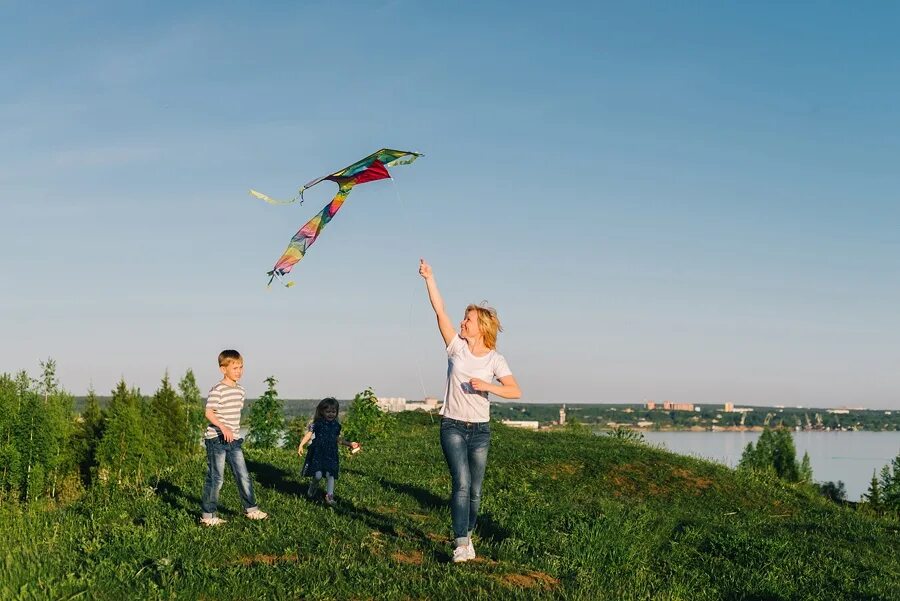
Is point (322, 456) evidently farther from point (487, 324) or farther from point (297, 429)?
point (297, 429)

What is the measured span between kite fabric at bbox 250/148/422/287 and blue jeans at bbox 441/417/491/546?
2.48m

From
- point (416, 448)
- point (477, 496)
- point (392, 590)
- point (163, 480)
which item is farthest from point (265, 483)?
point (416, 448)

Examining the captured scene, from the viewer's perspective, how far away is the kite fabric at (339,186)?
8.88 m

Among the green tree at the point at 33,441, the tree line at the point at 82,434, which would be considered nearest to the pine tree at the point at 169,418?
the tree line at the point at 82,434

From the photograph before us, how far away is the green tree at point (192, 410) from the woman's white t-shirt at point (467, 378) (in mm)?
61707

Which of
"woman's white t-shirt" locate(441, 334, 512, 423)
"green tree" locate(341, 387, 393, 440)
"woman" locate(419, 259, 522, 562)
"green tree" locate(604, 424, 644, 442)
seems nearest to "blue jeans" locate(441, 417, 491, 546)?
"woman" locate(419, 259, 522, 562)

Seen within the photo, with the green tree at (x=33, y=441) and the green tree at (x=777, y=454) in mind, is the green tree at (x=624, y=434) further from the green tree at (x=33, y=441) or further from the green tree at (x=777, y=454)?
the green tree at (x=777, y=454)

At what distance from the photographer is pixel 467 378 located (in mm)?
7527

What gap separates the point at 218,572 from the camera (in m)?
6.80

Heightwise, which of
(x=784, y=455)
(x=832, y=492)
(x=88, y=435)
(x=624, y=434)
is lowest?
(x=832, y=492)

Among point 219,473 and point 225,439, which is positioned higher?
point 225,439

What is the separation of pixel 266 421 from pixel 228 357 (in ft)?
62.0

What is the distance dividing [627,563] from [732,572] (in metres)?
1.52

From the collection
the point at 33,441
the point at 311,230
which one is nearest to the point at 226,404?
the point at 311,230
